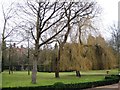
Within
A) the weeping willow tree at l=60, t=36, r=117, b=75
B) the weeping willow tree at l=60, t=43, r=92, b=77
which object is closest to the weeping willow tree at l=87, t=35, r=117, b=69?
the weeping willow tree at l=60, t=36, r=117, b=75

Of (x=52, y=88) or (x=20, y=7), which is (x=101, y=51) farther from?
(x=52, y=88)

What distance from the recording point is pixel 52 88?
1502 cm

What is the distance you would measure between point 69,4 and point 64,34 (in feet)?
9.56

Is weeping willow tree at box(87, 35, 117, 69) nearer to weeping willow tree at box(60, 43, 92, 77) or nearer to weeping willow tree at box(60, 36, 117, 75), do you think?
weeping willow tree at box(60, 36, 117, 75)

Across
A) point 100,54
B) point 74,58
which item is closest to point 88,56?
point 100,54

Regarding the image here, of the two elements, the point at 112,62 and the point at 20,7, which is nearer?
the point at 20,7

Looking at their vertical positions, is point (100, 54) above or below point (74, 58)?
above

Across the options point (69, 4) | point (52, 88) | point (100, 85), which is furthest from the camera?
point (69, 4)

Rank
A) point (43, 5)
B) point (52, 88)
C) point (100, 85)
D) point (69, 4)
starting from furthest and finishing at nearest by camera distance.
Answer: point (69, 4)
point (43, 5)
point (100, 85)
point (52, 88)

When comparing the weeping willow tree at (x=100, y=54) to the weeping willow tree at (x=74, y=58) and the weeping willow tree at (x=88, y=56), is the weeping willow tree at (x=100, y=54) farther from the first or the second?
the weeping willow tree at (x=74, y=58)

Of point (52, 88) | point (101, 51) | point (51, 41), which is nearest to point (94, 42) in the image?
point (101, 51)

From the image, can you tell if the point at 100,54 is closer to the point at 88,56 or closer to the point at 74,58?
the point at 88,56

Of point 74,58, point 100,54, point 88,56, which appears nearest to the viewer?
point 74,58

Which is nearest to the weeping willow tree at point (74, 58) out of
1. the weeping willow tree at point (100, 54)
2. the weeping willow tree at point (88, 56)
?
the weeping willow tree at point (88, 56)
